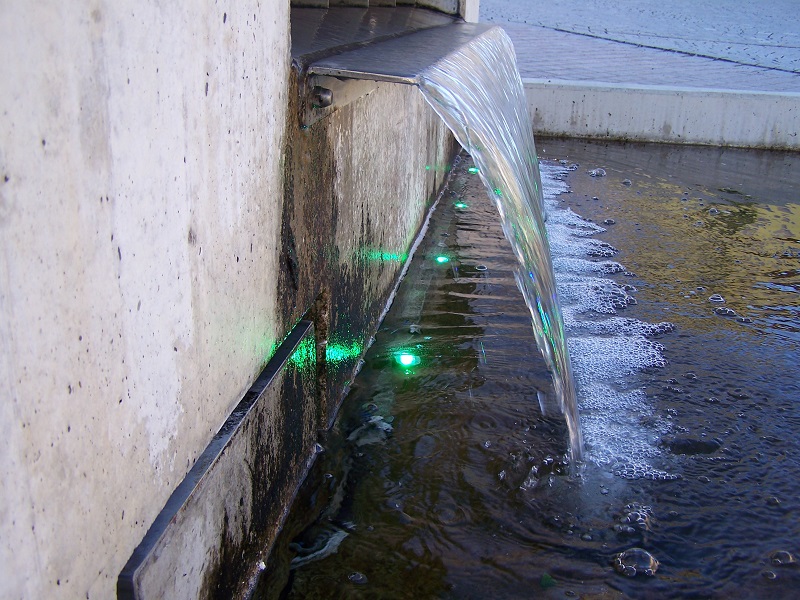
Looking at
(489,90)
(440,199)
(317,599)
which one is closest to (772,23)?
(440,199)

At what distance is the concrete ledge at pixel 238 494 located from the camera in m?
1.79

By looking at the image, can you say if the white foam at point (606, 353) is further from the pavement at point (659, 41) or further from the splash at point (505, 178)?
the pavement at point (659, 41)

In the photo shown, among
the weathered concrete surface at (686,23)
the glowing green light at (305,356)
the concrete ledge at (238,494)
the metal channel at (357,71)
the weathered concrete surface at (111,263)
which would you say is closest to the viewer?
the weathered concrete surface at (111,263)

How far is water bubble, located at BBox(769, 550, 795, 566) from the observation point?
2701 millimetres

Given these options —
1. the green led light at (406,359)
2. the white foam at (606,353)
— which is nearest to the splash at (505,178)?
the white foam at (606,353)

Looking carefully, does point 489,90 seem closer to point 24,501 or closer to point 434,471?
point 434,471

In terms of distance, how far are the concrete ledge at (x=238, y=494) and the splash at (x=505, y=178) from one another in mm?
841

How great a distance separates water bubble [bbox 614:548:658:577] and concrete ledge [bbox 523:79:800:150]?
672 centimetres

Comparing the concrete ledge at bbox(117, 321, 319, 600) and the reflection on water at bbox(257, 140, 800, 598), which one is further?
the reflection on water at bbox(257, 140, 800, 598)

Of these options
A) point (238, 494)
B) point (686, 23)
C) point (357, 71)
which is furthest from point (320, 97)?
point (686, 23)

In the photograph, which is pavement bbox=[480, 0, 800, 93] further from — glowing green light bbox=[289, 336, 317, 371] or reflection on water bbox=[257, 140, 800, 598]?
glowing green light bbox=[289, 336, 317, 371]

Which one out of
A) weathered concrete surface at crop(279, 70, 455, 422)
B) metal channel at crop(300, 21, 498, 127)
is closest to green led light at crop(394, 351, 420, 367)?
weathered concrete surface at crop(279, 70, 455, 422)

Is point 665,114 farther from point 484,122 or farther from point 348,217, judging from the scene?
point 348,217

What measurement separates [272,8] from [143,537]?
4.83 feet
